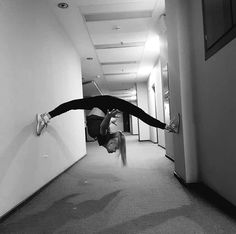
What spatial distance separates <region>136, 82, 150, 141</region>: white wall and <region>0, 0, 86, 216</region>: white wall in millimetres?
6909

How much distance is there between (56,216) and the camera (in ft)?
7.29

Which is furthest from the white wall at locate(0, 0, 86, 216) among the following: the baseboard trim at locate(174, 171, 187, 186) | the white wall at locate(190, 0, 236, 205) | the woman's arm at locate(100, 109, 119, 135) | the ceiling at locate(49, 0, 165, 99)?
the white wall at locate(190, 0, 236, 205)

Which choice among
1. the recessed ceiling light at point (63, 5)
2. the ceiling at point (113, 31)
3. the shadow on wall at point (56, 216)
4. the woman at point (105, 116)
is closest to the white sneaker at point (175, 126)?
the woman at point (105, 116)

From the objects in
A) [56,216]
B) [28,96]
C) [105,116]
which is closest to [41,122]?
[28,96]

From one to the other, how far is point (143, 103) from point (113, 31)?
6590 millimetres

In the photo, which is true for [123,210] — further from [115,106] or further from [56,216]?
[115,106]

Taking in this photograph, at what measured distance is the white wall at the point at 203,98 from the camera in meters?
2.03

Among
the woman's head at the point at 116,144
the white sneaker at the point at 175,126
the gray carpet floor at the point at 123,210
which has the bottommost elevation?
the gray carpet floor at the point at 123,210

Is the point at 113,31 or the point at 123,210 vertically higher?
the point at 113,31

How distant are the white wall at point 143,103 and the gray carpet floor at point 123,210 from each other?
25.1 feet

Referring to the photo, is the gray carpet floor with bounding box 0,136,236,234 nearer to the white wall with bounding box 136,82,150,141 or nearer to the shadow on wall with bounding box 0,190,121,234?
the shadow on wall with bounding box 0,190,121,234

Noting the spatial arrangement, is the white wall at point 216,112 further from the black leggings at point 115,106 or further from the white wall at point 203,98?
the black leggings at point 115,106

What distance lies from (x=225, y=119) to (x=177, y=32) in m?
1.37

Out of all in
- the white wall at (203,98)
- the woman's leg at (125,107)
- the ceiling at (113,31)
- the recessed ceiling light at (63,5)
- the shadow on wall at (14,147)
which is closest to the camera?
the white wall at (203,98)
